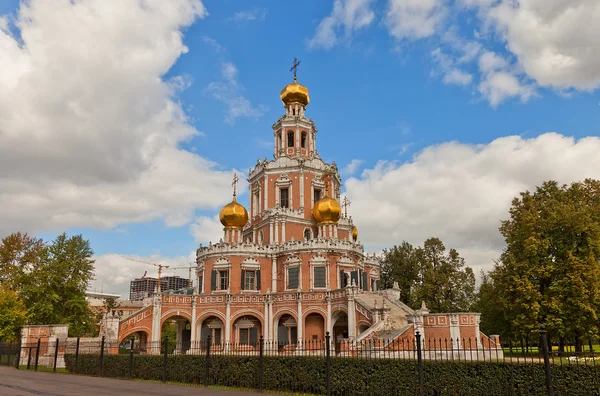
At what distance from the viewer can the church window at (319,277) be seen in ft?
130

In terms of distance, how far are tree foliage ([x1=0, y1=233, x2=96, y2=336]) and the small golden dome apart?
20851mm

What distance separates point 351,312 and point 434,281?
14.4m

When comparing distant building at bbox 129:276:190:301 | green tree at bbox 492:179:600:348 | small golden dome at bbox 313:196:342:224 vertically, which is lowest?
green tree at bbox 492:179:600:348

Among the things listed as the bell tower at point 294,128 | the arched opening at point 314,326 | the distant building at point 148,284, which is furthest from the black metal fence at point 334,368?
the distant building at point 148,284

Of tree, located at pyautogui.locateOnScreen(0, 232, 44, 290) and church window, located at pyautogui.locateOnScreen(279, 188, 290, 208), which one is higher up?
church window, located at pyautogui.locateOnScreen(279, 188, 290, 208)

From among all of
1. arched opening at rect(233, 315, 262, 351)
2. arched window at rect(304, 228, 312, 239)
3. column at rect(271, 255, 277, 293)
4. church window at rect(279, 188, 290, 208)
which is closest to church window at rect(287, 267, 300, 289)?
column at rect(271, 255, 277, 293)

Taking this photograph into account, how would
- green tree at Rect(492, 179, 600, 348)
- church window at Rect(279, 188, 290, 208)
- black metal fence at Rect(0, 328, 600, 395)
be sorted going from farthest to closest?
church window at Rect(279, 188, 290, 208) < green tree at Rect(492, 179, 600, 348) < black metal fence at Rect(0, 328, 600, 395)

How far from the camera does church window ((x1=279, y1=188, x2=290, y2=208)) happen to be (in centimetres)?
4614

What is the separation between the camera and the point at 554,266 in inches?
1212

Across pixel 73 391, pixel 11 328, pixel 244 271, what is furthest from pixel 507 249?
pixel 11 328

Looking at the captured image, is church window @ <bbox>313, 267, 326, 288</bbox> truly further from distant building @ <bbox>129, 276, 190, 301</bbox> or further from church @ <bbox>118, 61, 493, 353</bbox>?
distant building @ <bbox>129, 276, 190, 301</bbox>

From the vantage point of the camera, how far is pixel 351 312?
33594mm

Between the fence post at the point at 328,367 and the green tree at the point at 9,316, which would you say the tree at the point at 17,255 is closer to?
the green tree at the point at 9,316

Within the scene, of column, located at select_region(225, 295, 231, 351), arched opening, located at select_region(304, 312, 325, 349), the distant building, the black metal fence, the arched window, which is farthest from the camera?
the distant building
